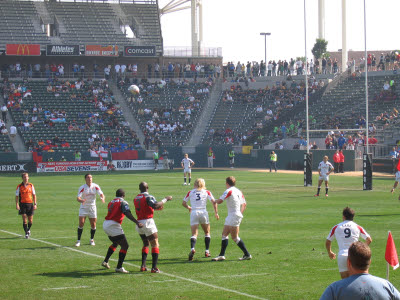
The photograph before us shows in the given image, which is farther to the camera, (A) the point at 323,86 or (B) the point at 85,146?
(A) the point at 323,86

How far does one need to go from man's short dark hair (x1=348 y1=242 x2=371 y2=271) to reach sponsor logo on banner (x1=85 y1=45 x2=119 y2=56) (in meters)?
63.2

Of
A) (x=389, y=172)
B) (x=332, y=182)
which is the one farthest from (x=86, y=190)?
(x=389, y=172)

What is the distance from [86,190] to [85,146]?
41.2 metres

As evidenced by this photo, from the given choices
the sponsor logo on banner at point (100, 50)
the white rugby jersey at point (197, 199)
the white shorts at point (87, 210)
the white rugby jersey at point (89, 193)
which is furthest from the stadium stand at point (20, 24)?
the white rugby jersey at point (197, 199)

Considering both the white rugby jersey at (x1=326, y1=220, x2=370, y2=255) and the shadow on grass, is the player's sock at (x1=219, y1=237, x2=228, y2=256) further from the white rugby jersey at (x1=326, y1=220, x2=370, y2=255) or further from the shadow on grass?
the white rugby jersey at (x1=326, y1=220, x2=370, y2=255)

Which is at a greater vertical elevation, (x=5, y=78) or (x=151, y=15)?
(x=151, y=15)

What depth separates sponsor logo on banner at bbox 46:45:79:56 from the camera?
65481 mm

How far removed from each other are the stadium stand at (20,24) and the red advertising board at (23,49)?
6.26 ft

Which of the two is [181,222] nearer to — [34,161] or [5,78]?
[34,161]

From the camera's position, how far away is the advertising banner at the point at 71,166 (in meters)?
55.2

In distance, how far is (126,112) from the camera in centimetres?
6506

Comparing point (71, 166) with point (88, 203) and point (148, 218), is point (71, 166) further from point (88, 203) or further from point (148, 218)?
point (148, 218)

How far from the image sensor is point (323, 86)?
63906 millimetres

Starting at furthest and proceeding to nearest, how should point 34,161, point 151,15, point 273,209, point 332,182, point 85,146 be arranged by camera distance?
point 151,15 < point 85,146 < point 34,161 < point 332,182 < point 273,209
